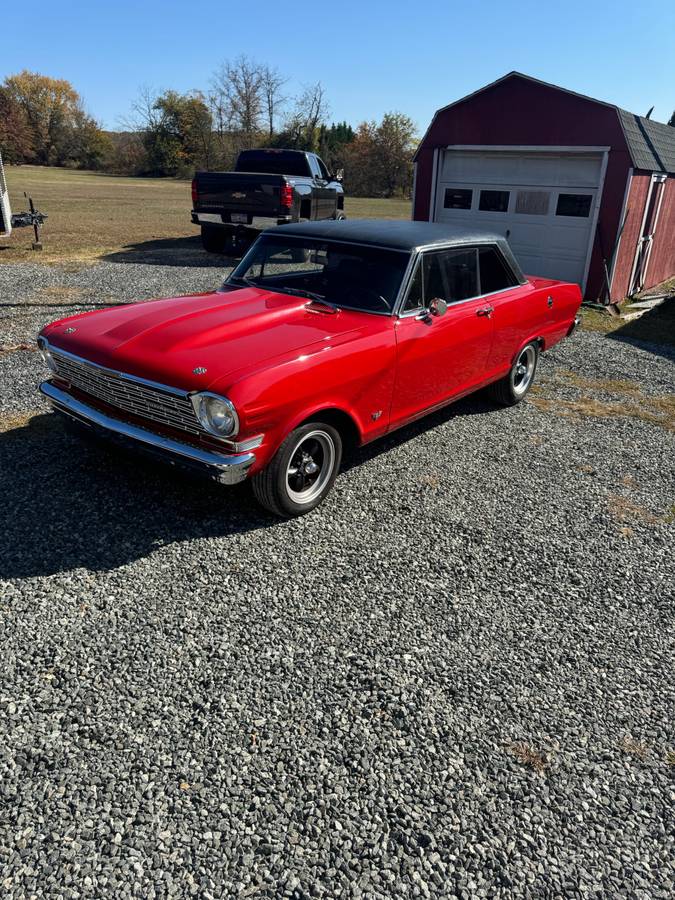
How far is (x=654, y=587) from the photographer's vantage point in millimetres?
3744

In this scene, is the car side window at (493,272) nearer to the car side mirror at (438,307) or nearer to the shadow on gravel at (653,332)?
the car side mirror at (438,307)

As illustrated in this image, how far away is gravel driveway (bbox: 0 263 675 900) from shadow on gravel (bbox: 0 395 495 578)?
2cm

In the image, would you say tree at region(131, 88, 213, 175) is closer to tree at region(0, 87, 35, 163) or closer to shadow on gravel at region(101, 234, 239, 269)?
tree at region(0, 87, 35, 163)

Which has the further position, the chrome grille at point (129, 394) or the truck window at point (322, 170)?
the truck window at point (322, 170)

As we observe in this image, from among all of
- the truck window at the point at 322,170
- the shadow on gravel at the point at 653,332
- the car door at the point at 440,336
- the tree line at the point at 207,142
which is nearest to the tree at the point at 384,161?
the tree line at the point at 207,142

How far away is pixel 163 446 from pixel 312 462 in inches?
38.3

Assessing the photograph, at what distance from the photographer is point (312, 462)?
4.15 m

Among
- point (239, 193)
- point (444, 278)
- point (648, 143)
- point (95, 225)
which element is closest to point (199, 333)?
point (444, 278)

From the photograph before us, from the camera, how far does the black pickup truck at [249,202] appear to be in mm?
13094

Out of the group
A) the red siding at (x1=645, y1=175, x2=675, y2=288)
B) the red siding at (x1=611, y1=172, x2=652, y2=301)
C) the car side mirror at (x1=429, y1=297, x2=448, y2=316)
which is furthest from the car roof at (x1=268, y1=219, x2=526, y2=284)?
the red siding at (x1=645, y1=175, x2=675, y2=288)

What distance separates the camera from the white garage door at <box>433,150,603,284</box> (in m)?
11.7

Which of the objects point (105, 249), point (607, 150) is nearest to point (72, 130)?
point (105, 249)

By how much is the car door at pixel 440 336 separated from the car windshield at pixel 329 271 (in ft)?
0.66

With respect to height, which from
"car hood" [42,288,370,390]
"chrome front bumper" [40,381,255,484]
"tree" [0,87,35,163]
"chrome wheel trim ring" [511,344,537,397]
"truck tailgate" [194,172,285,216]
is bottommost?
"chrome wheel trim ring" [511,344,537,397]
